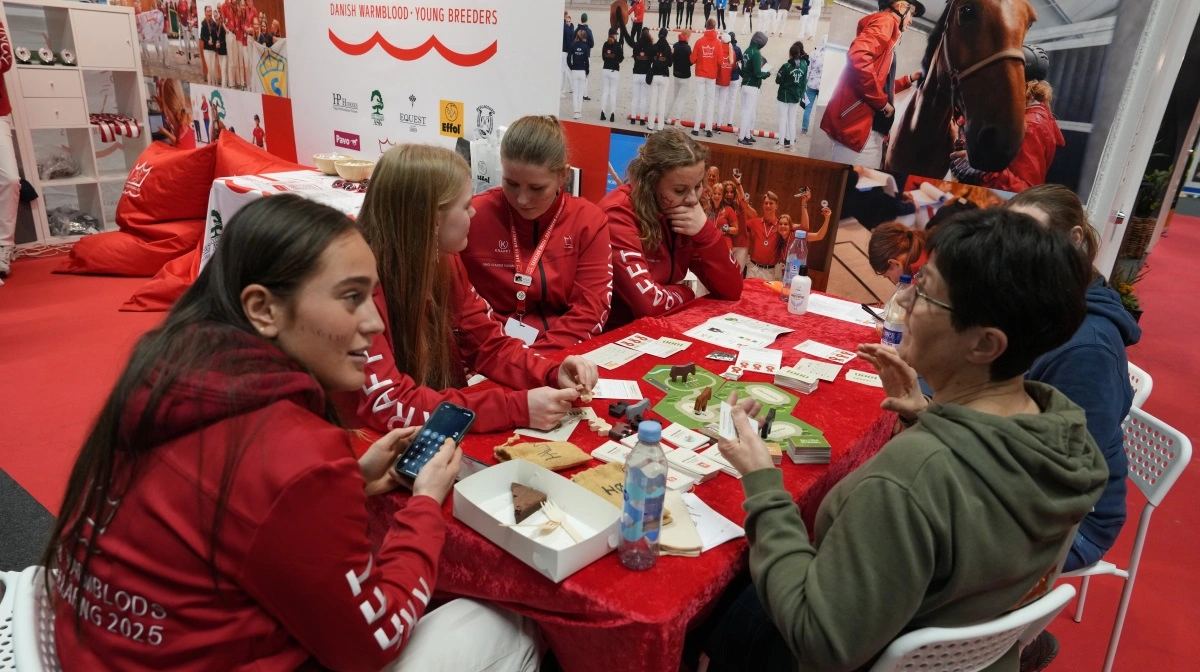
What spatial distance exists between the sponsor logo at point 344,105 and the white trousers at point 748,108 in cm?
277

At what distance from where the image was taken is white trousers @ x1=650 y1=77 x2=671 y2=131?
11.9 feet

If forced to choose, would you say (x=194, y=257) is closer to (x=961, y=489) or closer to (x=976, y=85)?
(x=976, y=85)

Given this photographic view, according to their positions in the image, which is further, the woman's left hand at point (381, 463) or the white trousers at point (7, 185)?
the white trousers at point (7, 185)

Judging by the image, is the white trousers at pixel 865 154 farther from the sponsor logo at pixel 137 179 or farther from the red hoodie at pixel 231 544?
the sponsor logo at pixel 137 179

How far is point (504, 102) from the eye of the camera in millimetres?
4066

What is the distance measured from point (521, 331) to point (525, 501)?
4.10 feet

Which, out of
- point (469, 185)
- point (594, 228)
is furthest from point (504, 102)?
point (469, 185)

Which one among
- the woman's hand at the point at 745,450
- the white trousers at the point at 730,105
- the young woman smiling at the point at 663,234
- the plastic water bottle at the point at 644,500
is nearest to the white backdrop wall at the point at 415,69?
the white trousers at the point at 730,105

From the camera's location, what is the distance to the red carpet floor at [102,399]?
2301 mm

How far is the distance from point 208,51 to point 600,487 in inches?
247

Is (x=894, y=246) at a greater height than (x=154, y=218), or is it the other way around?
(x=894, y=246)

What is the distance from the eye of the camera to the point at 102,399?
1.27 meters

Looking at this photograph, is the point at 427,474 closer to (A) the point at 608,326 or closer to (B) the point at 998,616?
(B) the point at 998,616

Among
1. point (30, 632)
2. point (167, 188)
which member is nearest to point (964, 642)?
point (30, 632)
